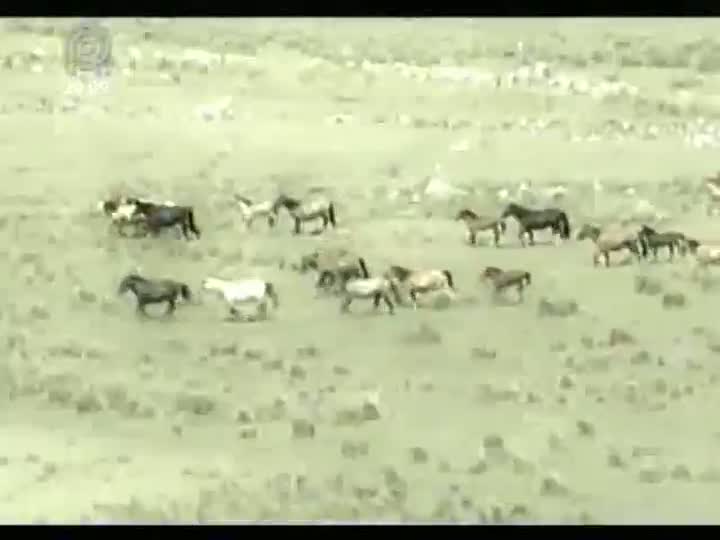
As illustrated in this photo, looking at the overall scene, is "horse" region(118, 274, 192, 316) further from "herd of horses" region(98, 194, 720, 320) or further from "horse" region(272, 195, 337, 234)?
"horse" region(272, 195, 337, 234)

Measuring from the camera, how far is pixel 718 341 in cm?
130

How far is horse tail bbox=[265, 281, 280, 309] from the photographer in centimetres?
131

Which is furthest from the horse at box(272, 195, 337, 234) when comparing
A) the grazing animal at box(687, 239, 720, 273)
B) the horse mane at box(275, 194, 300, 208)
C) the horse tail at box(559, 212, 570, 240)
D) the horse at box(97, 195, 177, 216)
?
the grazing animal at box(687, 239, 720, 273)

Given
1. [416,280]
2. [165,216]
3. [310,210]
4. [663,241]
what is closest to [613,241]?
[663,241]

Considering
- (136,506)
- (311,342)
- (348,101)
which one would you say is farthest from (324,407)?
(348,101)

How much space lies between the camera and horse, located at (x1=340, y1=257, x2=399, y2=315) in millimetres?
1301

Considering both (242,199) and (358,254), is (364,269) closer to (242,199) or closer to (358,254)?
(358,254)

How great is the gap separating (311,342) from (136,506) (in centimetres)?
25

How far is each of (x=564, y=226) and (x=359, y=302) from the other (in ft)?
0.76

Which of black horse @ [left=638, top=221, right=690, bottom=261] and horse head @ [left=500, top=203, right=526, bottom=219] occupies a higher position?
horse head @ [left=500, top=203, right=526, bottom=219]

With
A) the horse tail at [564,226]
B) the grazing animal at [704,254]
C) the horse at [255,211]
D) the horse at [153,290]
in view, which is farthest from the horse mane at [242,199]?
the grazing animal at [704,254]

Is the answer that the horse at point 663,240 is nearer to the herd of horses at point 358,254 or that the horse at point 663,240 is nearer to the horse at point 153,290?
the herd of horses at point 358,254

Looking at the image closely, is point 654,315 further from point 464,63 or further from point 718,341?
point 464,63

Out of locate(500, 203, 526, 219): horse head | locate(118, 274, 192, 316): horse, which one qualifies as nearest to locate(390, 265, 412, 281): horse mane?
locate(500, 203, 526, 219): horse head
